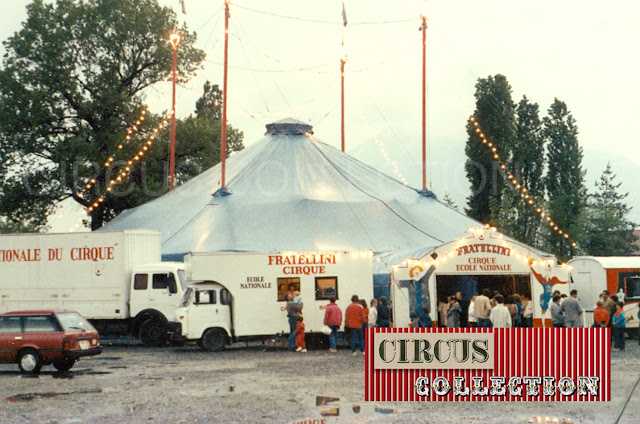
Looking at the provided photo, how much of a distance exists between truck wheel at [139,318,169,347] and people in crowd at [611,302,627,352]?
11757 mm

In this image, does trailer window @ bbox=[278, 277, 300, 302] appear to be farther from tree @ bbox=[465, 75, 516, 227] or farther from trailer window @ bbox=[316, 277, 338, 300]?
tree @ bbox=[465, 75, 516, 227]

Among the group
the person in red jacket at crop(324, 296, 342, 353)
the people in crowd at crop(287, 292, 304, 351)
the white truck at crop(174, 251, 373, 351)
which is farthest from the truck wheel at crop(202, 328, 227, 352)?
the person in red jacket at crop(324, 296, 342, 353)

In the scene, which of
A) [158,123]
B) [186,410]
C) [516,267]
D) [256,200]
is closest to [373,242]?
[256,200]

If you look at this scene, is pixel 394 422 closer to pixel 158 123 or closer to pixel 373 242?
pixel 373 242

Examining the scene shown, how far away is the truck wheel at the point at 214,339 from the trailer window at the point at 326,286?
2.70 meters

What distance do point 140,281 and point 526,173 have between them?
32.9 m

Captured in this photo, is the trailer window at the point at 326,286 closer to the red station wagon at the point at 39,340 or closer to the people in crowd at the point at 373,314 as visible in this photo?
the people in crowd at the point at 373,314

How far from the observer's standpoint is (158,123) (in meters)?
45.8

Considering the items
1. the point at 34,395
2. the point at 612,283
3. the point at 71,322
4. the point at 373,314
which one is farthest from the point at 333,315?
the point at 612,283

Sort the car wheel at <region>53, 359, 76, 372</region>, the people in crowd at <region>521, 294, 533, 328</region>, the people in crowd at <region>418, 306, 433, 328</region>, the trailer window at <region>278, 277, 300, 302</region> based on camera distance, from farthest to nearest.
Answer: the people in crowd at <region>521, 294, 533, 328</region> < the trailer window at <region>278, 277, 300, 302</region> < the people in crowd at <region>418, 306, 433, 328</region> < the car wheel at <region>53, 359, 76, 372</region>

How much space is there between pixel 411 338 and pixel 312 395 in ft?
9.57

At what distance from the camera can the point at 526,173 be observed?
54.2m

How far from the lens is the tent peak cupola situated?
4169 cm

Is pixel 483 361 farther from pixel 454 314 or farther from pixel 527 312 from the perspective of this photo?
pixel 527 312
